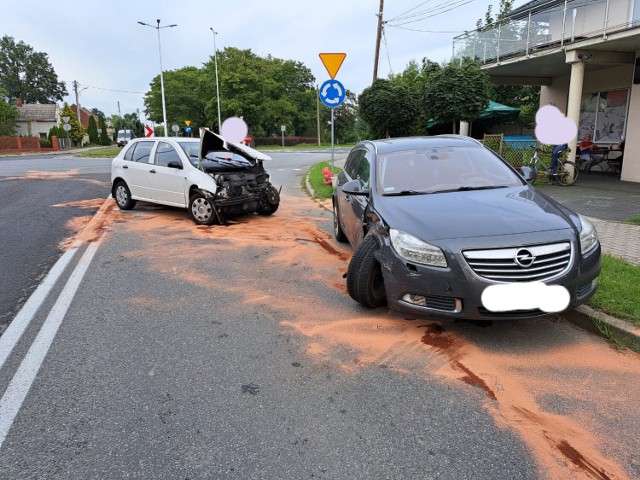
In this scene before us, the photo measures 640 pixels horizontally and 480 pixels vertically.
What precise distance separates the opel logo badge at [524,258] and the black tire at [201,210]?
623 cm

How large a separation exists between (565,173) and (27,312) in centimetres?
1338

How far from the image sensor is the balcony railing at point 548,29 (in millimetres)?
12664

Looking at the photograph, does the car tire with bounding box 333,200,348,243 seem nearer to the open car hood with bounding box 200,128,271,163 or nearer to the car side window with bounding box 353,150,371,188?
the car side window with bounding box 353,150,371,188

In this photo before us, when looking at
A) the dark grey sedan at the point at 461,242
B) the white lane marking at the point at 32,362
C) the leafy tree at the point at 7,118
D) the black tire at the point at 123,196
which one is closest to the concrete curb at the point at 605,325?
the dark grey sedan at the point at 461,242

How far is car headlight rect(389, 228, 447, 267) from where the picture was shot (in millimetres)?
3828

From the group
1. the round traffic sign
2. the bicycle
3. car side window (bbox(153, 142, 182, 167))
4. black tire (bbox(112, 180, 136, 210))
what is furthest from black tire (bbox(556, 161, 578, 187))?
black tire (bbox(112, 180, 136, 210))

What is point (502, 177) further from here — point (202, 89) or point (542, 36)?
point (202, 89)

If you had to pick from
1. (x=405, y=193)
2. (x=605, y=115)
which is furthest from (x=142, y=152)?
(x=605, y=115)

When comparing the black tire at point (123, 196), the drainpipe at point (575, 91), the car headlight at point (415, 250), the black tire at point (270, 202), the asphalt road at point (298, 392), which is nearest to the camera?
the asphalt road at point (298, 392)

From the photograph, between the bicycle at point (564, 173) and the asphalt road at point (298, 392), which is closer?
the asphalt road at point (298, 392)

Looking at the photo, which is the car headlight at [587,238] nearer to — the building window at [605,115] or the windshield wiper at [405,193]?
the windshield wiper at [405,193]

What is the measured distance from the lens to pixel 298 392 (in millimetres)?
3301

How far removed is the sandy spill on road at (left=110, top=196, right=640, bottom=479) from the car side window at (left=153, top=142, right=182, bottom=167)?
320 centimetres

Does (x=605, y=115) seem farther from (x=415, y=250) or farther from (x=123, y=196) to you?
(x=415, y=250)
